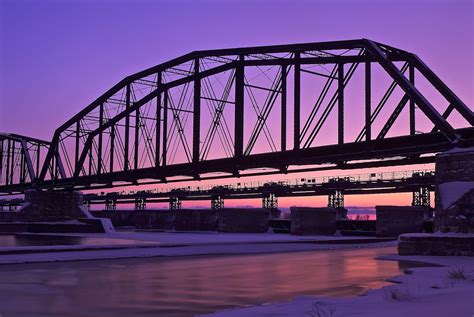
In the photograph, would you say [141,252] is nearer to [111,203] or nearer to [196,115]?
[196,115]

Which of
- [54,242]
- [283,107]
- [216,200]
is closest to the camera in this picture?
[54,242]

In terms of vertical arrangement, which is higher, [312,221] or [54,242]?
[312,221]

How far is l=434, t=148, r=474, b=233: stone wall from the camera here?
69.4 ft

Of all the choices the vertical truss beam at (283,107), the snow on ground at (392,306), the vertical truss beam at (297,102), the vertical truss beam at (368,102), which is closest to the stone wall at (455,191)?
the vertical truss beam at (368,102)

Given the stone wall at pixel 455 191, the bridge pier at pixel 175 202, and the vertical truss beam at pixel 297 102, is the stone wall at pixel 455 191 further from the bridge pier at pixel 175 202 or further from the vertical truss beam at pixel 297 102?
the bridge pier at pixel 175 202

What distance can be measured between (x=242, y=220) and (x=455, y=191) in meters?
42.6

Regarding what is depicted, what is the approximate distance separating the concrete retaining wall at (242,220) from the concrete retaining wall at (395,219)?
46.3 ft

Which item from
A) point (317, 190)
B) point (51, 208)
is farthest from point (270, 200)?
point (51, 208)

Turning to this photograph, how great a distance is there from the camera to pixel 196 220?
74.2m

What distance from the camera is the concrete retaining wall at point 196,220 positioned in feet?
240

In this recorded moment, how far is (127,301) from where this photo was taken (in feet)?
38.8

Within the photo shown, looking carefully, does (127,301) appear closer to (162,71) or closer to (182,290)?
(182,290)

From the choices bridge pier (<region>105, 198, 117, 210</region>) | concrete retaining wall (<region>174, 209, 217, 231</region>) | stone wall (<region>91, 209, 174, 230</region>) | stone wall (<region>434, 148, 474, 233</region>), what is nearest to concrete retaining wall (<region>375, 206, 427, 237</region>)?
concrete retaining wall (<region>174, 209, 217, 231</region>)

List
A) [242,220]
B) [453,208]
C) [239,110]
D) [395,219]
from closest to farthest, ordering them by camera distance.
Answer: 1. [453,208]
2. [239,110]
3. [395,219]
4. [242,220]
